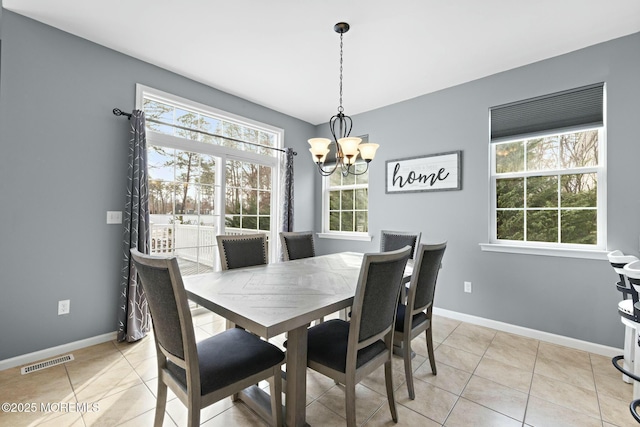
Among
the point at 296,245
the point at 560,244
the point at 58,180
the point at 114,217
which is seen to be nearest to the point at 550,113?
the point at 560,244

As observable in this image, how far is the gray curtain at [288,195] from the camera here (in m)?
4.27

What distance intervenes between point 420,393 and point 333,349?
88 cm

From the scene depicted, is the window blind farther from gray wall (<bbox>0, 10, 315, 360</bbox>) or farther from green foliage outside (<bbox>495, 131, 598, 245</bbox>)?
gray wall (<bbox>0, 10, 315, 360</bbox>)

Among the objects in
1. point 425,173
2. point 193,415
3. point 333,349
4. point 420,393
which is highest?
point 425,173

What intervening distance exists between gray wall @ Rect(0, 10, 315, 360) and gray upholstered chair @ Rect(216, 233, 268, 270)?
1195 millimetres

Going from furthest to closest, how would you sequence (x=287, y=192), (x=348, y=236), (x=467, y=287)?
(x=348, y=236) < (x=287, y=192) < (x=467, y=287)

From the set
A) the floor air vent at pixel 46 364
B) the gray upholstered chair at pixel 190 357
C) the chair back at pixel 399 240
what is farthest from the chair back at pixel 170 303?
the chair back at pixel 399 240

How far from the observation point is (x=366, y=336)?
1596 millimetres

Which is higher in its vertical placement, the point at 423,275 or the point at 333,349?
the point at 423,275

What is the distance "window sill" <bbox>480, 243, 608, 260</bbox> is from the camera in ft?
8.57

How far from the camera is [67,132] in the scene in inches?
100

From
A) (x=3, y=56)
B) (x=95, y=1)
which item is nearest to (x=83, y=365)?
(x=3, y=56)

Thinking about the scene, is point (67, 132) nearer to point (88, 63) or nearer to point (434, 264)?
point (88, 63)

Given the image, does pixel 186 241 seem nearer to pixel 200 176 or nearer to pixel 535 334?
pixel 200 176
